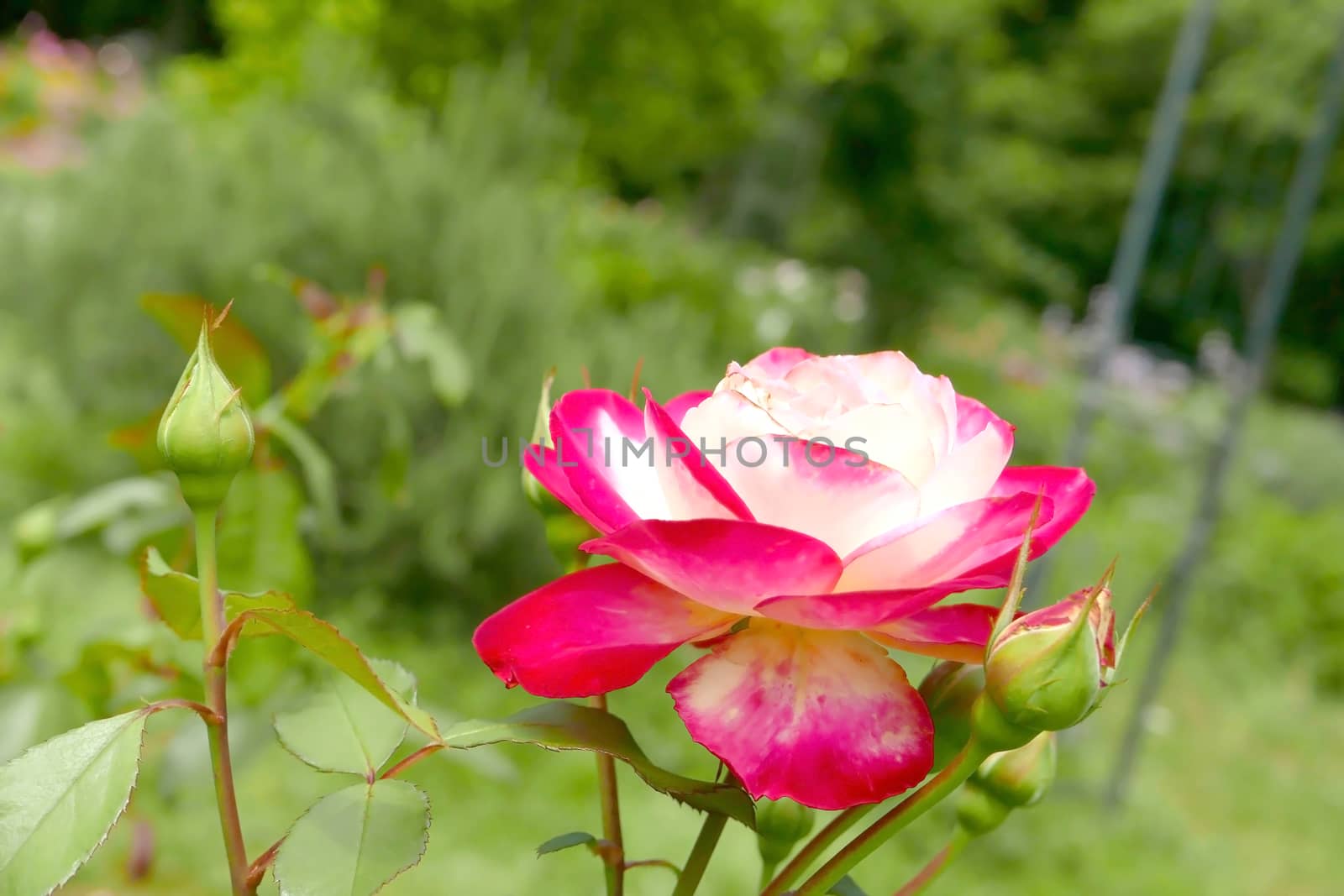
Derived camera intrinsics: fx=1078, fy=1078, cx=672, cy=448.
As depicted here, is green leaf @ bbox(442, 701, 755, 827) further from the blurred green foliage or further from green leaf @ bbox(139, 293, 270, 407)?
the blurred green foliage

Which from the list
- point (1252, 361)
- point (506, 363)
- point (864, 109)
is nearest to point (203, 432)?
point (506, 363)

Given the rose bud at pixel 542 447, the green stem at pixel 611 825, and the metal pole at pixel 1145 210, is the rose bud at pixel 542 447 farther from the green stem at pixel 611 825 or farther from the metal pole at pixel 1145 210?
the metal pole at pixel 1145 210

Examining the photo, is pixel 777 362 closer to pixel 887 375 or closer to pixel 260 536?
pixel 887 375

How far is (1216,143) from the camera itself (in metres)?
6.94

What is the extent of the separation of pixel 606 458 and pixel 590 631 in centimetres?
4

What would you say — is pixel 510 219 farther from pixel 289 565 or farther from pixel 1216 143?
pixel 1216 143

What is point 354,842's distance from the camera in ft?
0.63

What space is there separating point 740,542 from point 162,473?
0.59m

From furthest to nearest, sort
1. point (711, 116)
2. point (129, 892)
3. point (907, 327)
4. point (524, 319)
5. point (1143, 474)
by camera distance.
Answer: point (907, 327) → point (711, 116) → point (1143, 474) → point (524, 319) → point (129, 892)

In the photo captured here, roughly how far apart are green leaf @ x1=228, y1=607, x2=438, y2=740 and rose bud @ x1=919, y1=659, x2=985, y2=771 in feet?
0.32

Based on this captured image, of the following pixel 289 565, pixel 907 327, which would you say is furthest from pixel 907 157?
pixel 289 565

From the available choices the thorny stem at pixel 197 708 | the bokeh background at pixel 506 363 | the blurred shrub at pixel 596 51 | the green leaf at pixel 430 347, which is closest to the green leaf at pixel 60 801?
the thorny stem at pixel 197 708

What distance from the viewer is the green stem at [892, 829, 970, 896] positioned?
226 mm

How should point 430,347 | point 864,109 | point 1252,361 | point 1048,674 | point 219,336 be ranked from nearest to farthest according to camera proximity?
point 1048,674 → point 219,336 → point 430,347 → point 1252,361 → point 864,109
